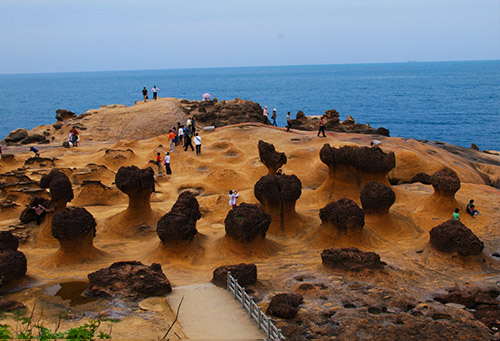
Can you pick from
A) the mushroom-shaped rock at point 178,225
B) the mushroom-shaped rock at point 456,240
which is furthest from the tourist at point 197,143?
the mushroom-shaped rock at point 456,240

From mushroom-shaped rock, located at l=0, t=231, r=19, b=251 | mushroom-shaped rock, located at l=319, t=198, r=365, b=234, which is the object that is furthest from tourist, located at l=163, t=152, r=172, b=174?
mushroom-shaped rock, located at l=0, t=231, r=19, b=251

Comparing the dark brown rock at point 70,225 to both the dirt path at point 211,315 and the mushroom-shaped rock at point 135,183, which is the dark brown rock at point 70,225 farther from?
the dirt path at point 211,315

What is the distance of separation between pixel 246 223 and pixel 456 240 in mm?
7190

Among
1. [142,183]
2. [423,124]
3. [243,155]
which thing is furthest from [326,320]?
[423,124]

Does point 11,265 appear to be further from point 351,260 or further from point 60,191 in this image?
point 351,260

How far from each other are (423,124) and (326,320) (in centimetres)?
7692

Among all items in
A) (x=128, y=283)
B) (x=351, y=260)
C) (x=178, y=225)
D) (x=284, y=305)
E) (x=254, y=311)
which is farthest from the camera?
(x=178, y=225)

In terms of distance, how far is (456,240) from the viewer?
723 inches

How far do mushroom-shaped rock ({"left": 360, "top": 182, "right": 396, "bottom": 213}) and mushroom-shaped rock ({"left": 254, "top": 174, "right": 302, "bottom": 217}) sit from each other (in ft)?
9.29

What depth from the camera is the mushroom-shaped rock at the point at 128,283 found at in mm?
14648

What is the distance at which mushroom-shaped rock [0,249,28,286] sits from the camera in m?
15.5

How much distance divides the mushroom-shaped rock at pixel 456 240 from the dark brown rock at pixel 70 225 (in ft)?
40.0

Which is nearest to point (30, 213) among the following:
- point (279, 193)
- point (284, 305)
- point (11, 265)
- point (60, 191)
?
point (60, 191)

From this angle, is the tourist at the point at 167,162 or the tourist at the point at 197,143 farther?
the tourist at the point at 197,143
